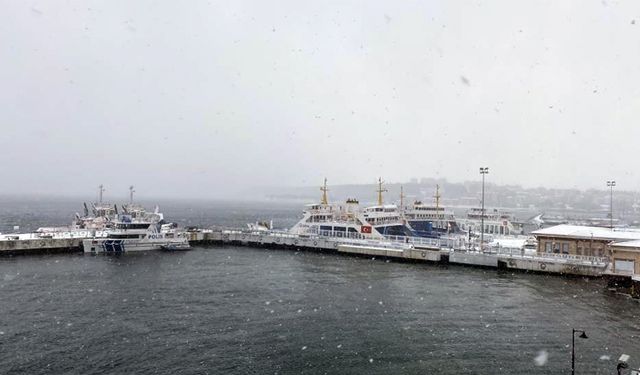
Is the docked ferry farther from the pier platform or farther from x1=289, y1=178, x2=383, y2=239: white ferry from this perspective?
the pier platform

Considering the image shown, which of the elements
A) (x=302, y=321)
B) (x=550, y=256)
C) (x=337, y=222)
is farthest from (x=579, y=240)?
(x=302, y=321)

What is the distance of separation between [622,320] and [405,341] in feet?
45.7

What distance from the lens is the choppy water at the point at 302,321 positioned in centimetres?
2127

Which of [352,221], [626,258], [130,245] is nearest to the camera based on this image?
[626,258]

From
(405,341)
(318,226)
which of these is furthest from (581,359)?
(318,226)

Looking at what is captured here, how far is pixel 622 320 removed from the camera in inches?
1097

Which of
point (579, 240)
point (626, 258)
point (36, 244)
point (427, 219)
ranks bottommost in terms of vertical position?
point (36, 244)

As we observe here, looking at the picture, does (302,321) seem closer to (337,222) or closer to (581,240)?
(581,240)

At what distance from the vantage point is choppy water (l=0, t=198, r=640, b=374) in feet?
69.8

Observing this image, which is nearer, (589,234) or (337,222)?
(589,234)

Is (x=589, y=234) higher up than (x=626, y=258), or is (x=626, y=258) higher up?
(x=589, y=234)

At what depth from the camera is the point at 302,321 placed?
90.4ft

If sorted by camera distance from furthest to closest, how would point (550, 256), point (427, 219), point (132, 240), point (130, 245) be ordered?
point (427, 219) < point (132, 240) < point (130, 245) < point (550, 256)

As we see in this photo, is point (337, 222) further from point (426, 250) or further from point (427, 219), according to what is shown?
point (426, 250)
